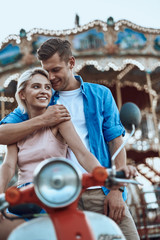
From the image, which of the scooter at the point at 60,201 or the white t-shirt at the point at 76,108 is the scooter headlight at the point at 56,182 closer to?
the scooter at the point at 60,201

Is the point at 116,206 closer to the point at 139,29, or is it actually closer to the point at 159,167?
the point at 139,29

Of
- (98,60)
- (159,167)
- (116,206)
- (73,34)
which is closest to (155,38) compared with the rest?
(98,60)

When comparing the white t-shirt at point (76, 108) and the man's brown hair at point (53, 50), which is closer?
the white t-shirt at point (76, 108)

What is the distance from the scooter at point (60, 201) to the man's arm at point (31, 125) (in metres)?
0.65

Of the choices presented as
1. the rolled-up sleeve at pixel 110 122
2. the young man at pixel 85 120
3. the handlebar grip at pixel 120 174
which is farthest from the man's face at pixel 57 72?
the handlebar grip at pixel 120 174

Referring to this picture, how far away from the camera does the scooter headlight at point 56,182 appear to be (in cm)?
100

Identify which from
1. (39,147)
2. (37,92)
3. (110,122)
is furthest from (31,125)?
(110,122)

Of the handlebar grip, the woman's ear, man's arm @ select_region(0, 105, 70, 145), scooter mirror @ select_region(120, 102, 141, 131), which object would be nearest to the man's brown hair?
the woman's ear

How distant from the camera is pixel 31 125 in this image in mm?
1696

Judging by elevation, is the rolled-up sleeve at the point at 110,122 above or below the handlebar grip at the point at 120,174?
above

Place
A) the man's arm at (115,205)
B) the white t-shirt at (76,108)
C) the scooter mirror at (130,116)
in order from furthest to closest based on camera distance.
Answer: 1. the white t-shirt at (76,108)
2. the man's arm at (115,205)
3. the scooter mirror at (130,116)

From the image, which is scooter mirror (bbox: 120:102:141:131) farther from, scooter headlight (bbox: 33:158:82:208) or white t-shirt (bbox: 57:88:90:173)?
white t-shirt (bbox: 57:88:90:173)

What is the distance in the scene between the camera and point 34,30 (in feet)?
29.4

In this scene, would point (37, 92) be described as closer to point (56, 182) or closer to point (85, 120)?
point (85, 120)
